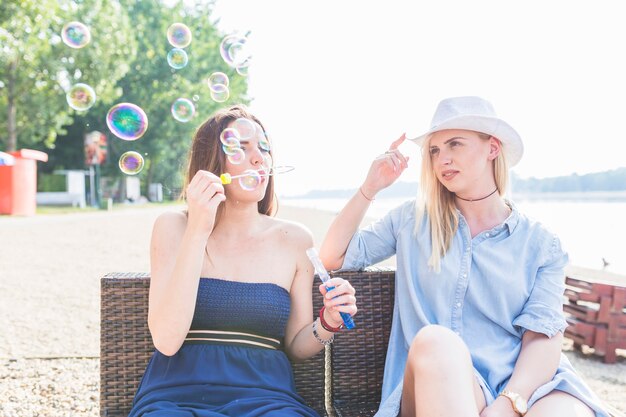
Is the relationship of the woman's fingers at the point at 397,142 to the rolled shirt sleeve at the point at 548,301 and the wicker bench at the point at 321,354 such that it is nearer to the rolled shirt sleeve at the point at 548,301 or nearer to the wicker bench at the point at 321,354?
the wicker bench at the point at 321,354

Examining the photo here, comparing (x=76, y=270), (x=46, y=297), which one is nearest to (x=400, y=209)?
(x=46, y=297)

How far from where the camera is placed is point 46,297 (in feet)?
18.8

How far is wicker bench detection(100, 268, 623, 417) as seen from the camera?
195 centimetres

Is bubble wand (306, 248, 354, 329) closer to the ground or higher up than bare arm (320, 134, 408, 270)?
closer to the ground

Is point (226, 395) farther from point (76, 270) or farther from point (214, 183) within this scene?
point (76, 270)

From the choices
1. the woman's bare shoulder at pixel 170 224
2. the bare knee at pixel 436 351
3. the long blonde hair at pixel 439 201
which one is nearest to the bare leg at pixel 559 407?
the bare knee at pixel 436 351

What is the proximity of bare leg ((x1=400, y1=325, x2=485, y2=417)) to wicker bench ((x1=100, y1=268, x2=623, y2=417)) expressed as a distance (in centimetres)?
51

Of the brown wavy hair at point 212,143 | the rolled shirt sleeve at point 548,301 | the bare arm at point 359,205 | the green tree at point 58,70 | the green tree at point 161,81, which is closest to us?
the rolled shirt sleeve at point 548,301

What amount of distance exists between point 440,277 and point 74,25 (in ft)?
10.3

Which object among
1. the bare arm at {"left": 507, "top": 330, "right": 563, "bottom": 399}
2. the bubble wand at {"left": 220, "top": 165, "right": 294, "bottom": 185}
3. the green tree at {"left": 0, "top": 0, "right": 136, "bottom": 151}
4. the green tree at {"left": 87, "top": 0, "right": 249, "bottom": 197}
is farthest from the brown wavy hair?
the green tree at {"left": 87, "top": 0, "right": 249, "bottom": 197}

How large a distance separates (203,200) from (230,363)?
1.69 ft

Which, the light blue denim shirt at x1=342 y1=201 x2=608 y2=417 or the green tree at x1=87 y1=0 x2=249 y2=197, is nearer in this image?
the light blue denim shirt at x1=342 y1=201 x2=608 y2=417

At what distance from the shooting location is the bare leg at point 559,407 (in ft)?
5.23

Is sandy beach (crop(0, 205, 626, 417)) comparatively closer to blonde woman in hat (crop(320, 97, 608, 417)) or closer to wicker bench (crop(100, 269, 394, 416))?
wicker bench (crop(100, 269, 394, 416))
